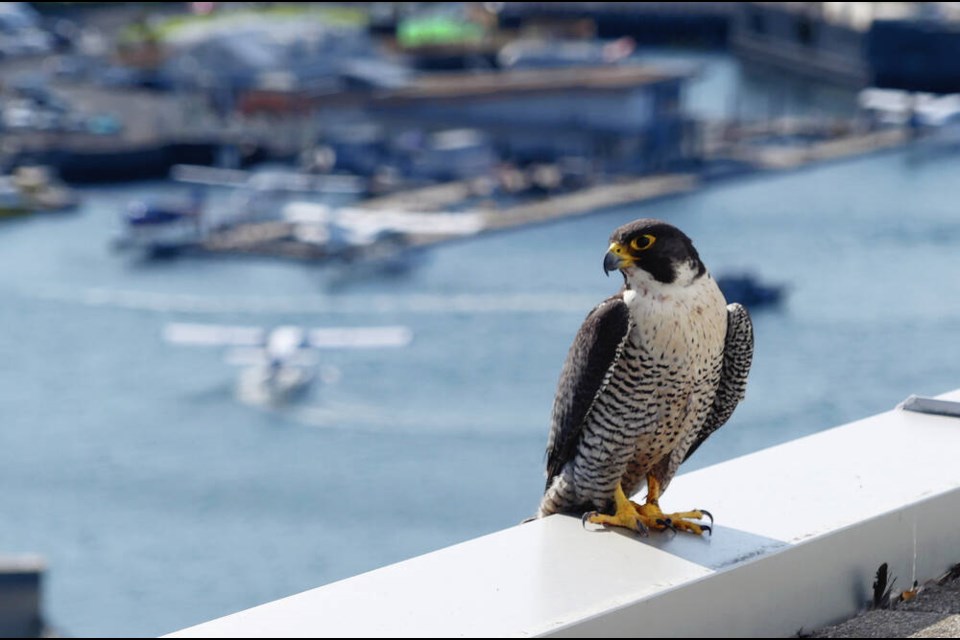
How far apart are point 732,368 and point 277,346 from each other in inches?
944

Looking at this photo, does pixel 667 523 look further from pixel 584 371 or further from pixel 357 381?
pixel 357 381

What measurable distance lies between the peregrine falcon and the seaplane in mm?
22755

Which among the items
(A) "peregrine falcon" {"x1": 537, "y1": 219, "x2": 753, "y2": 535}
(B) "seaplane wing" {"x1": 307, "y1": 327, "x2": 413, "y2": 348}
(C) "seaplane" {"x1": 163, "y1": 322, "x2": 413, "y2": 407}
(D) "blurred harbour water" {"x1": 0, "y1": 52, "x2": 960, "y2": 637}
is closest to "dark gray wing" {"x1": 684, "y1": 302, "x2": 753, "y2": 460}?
(A) "peregrine falcon" {"x1": 537, "y1": 219, "x2": 753, "y2": 535}

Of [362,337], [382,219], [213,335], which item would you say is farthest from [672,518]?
[382,219]

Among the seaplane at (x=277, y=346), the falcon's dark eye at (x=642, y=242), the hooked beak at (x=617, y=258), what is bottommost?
the seaplane at (x=277, y=346)

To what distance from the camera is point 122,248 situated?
3105 centimetres

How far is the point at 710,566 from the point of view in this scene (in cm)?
120

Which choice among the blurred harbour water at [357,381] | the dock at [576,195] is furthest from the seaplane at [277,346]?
the dock at [576,195]

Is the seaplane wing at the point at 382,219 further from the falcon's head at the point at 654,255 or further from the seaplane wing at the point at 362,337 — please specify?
the falcon's head at the point at 654,255

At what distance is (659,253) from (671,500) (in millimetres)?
233

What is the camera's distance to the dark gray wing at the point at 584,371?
4.99ft

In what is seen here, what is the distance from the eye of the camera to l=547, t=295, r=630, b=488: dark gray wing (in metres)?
1.52

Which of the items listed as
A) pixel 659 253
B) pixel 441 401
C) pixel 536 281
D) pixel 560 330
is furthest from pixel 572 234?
pixel 659 253

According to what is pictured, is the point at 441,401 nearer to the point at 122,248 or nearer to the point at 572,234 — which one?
the point at 572,234
